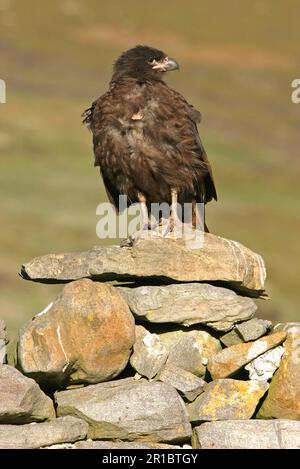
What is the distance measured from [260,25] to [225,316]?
77.5 meters

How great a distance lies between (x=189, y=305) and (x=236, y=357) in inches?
30.1

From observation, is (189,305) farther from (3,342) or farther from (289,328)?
(3,342)

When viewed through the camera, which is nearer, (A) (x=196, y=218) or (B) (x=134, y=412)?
(B) (x=134, y=412)

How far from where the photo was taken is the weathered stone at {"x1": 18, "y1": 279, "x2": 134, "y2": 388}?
12.1 metres

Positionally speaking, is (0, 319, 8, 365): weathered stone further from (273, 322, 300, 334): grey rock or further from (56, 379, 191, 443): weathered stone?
(273, 322, 300, 334): grey rock

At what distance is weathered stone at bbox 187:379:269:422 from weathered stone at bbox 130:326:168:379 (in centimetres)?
56

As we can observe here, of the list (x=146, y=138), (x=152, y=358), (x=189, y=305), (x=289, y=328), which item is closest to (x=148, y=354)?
(x=152, y=358)

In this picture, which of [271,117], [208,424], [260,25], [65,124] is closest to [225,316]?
[208,424]

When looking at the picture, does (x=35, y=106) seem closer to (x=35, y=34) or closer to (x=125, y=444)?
(x=35, y=34)

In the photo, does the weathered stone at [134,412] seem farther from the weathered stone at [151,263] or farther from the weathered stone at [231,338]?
the weathered stone at [151,263]

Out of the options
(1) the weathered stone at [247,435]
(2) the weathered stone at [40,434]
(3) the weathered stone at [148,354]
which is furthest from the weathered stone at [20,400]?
(1) the weathered stone at [247,435]

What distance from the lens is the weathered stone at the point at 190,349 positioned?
1275 cm

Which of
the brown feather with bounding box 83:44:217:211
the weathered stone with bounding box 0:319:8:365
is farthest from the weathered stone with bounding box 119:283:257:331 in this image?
the brown feather with bounding box 83:44:217:211

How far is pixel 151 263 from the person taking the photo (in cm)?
1282
